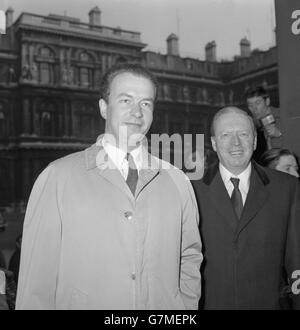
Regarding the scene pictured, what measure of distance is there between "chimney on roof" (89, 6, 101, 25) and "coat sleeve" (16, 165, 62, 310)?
2.62m

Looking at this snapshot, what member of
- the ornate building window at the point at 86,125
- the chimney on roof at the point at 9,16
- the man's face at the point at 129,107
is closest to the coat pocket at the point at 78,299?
the man's face at the point at 129,107

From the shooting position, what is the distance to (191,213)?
135cm

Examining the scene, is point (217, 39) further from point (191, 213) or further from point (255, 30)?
point (191, 213)

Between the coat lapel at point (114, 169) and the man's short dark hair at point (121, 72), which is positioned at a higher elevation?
the man's short dark hair at point (121, 72)

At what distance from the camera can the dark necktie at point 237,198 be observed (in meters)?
1.65

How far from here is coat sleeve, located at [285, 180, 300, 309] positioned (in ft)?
5.34

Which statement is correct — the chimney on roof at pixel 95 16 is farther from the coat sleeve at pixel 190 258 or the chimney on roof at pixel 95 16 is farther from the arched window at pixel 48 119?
the coat sleeve at pixel 190 258

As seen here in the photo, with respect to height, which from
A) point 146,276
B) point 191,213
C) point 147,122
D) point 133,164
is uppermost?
point 147,122

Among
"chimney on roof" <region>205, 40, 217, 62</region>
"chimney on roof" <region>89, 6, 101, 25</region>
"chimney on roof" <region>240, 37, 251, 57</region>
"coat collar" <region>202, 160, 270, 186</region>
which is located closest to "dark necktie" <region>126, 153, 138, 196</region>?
"coat collar" <region>202, 160, 270, 186</region>

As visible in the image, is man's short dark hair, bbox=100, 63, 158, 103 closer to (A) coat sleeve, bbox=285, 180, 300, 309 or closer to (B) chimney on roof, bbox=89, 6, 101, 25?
(A) coat sleeve, bbox=285, 180, 300, 309

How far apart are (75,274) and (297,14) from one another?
2.80 metres

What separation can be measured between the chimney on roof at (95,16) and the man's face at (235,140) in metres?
2.21

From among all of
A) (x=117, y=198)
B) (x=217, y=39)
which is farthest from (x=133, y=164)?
(x=217, y=39)

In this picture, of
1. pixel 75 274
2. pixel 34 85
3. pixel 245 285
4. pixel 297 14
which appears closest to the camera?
pixel 75 274
